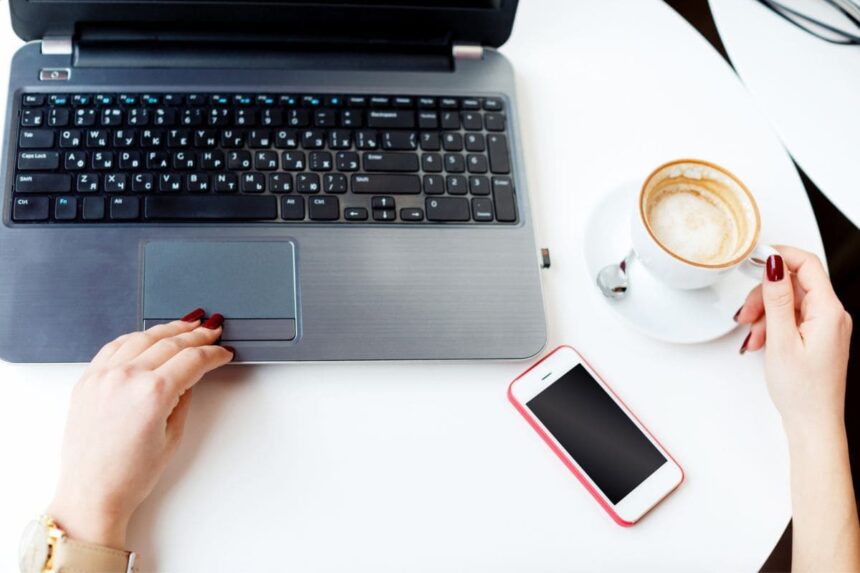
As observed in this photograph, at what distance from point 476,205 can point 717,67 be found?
0.35 meters

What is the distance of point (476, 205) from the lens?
676mm

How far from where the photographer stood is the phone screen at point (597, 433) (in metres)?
0.60

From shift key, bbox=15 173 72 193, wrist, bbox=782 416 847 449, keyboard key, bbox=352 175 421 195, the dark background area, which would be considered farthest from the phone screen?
the dark background area

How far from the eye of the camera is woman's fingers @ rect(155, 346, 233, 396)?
0.56 m

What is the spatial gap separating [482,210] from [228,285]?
0.79ft

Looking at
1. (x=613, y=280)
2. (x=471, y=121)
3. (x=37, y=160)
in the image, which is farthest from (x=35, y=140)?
(x=613, y=280)

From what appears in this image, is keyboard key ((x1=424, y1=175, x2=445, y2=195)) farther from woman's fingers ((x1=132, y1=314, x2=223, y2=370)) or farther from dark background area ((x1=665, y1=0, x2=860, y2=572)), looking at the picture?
dark background area ((x1=665, y1=0, x2=860, y2=572))

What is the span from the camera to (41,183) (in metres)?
0.63

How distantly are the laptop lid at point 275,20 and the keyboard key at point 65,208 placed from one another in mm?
170

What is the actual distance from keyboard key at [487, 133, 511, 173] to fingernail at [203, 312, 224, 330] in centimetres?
29

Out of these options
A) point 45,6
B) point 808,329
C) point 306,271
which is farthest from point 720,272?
point 45,6

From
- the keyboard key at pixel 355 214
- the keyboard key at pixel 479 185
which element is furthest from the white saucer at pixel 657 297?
the keyboard key at pixel 355 214

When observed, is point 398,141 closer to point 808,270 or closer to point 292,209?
point 292,209

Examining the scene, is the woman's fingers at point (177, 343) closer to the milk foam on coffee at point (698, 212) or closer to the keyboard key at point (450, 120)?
the keyboard key at point (450, 120)
